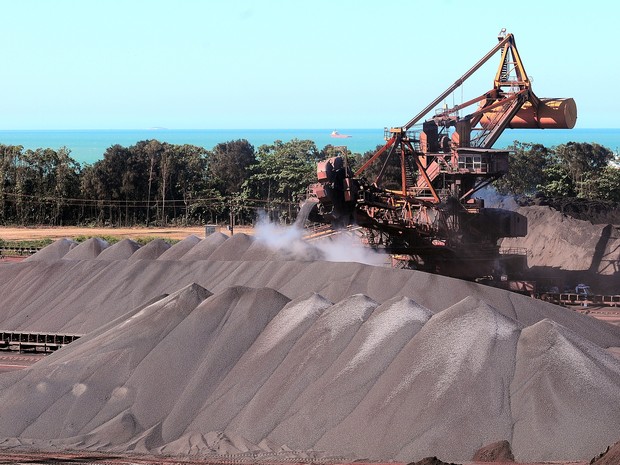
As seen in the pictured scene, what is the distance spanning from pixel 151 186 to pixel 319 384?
72946mm

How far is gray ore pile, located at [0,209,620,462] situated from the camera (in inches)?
940

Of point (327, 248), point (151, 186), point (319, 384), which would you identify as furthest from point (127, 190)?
Answer: point (319, 384)

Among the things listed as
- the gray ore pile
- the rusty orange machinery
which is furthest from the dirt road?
the gray ore pile

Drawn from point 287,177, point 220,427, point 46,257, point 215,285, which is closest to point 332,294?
point 215,285

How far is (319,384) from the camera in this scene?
26422 mm

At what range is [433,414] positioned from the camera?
79.3 ft

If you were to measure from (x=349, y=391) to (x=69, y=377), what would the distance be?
8.53m

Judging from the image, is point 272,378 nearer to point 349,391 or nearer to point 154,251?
point 349,391

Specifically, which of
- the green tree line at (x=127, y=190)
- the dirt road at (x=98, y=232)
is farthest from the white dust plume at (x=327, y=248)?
the green tree line at (x=127, y=190)

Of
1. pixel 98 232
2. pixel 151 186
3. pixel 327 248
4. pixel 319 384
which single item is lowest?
pixel 98 232

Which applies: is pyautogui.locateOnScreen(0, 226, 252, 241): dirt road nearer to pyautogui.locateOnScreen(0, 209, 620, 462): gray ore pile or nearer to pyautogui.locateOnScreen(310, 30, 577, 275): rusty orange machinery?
pyautogui.locateOnScreen(310, 30, 577, 275): rusty orange machinery

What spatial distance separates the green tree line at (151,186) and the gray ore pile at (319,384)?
59687mm

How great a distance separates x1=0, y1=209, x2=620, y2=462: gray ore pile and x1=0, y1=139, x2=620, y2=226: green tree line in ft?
196

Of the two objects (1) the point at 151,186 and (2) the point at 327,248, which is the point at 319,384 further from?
(1) the point at 151,186
